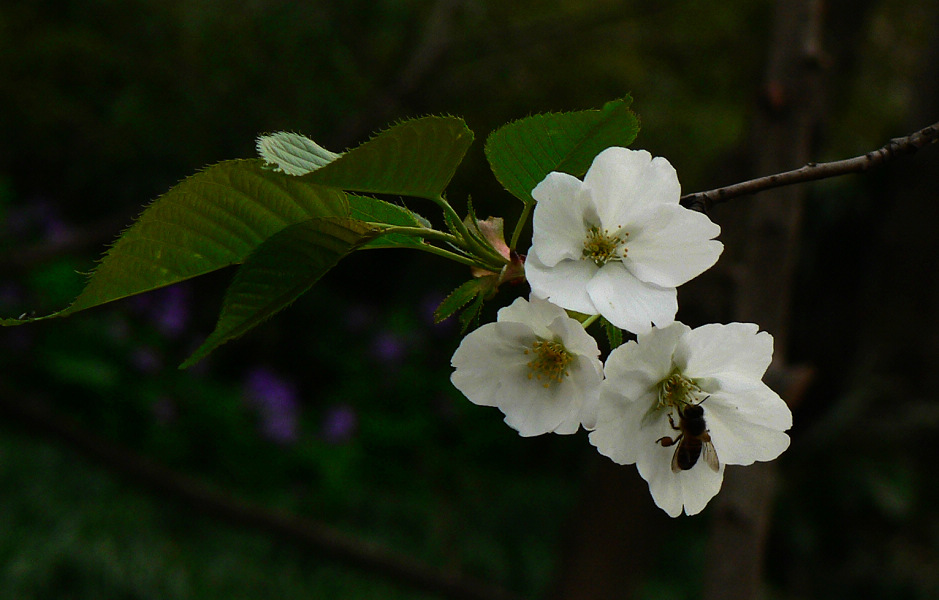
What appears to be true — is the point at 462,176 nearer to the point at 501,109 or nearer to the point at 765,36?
the point at 501,109

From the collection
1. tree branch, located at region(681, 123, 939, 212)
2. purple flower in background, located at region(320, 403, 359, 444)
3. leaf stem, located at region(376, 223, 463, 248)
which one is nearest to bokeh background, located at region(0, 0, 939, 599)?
purple flower in background, located at region(320, 403, 359, 444)

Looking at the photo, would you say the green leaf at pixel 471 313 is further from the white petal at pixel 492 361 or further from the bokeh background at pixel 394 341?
the bokeh background at pixel 394 341

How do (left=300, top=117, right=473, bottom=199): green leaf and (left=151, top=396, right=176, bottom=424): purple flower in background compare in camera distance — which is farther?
(left=151, top=396, right=176, bottom=424): purple flower in background

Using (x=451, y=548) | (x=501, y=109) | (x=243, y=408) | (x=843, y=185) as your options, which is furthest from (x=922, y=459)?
(x=243, y=408)

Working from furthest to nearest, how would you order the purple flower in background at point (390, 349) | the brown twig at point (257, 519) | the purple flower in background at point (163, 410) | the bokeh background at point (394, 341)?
the purple flower in background at point (390, 349) → the purple flower in background at point (163, 410) → the bokeh background at point (394, 341) → the brown twig at point (257, 519)

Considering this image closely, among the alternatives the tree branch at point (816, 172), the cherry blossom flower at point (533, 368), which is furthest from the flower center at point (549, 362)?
the tree branch at point (816, 172)

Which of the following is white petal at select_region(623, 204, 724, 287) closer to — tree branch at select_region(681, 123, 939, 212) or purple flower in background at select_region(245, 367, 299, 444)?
tree branch at select_region(681, 123, 939, 212)

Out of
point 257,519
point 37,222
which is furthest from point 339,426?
point 37,222
